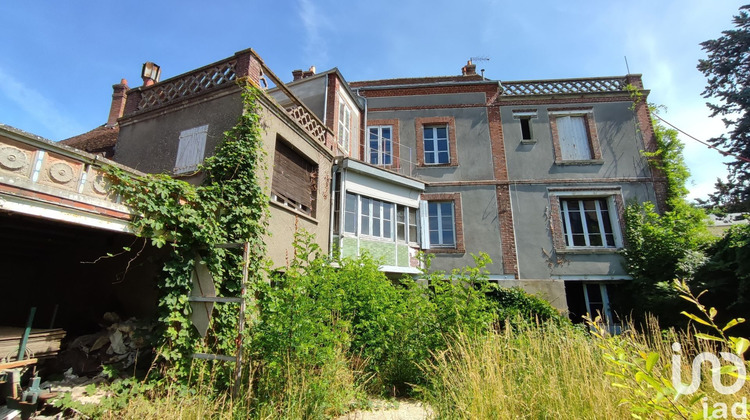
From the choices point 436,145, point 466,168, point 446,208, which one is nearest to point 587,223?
point 466,168

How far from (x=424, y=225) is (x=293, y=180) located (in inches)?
217

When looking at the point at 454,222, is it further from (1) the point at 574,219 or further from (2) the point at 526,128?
(2) the point at 526,128

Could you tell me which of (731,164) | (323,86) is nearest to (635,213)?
(731,164)

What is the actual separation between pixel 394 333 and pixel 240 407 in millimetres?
2740

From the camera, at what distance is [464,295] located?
6023 mm

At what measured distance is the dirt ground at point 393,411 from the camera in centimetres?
478

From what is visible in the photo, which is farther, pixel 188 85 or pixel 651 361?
pixel 188 85

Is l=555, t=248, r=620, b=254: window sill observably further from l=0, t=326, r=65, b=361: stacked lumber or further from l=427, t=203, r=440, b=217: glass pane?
l=0, t=326, r=65, b=361: stacked lumber

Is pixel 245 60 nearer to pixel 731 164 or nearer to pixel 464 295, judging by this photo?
pixel 464 295

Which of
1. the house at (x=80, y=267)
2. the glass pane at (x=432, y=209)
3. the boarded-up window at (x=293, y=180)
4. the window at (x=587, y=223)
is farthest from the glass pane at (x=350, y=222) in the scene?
the window at (x=587, y=223)

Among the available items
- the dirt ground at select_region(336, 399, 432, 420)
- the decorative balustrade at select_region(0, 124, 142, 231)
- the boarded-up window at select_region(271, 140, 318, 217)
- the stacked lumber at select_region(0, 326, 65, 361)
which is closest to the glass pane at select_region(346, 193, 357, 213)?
the boarded-up window at select_region(271, 140, 318, 217)

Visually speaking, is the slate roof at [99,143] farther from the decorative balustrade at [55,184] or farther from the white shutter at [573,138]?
the white shutter at [573,138]

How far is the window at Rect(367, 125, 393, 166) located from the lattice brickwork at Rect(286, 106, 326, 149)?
13.4 ft

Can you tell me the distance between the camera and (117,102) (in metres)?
16.3
